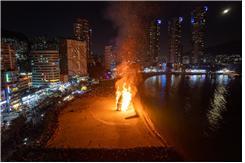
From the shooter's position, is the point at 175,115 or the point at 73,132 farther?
the point at 175,115

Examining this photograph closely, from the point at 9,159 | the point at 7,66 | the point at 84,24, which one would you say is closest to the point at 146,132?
the point at 9,159

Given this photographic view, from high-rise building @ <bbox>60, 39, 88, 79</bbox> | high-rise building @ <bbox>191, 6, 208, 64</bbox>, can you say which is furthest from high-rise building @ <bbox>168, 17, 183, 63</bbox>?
high-rise building @ <bbox>60, 39, 88, 79</bbox>

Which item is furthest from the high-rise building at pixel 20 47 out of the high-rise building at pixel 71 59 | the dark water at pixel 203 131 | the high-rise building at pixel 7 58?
the dark water at pixel 203 131

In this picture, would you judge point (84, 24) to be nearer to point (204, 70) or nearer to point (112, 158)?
point (204, 70)

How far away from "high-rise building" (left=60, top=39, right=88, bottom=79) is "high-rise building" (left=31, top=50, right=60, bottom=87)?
702 centimetres

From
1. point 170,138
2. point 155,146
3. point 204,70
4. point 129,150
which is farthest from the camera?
point 204,70

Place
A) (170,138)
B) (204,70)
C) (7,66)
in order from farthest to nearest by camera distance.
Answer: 1. (204,70)
2. (7,66)
3. (170,138)

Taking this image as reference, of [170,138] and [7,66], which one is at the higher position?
[7,66]

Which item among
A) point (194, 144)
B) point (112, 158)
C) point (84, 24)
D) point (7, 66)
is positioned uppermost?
point (84, 24)

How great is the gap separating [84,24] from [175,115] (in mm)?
85589

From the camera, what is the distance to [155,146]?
9.94m

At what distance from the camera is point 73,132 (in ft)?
39.7

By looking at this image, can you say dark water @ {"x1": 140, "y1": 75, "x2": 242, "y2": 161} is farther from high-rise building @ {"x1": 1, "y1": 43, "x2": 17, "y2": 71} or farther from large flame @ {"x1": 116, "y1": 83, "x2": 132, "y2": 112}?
high-rise building @ {"x1": 1, "y1": 43, "x2": 17, "y2": 71}

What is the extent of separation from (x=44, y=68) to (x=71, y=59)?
1151 cm
